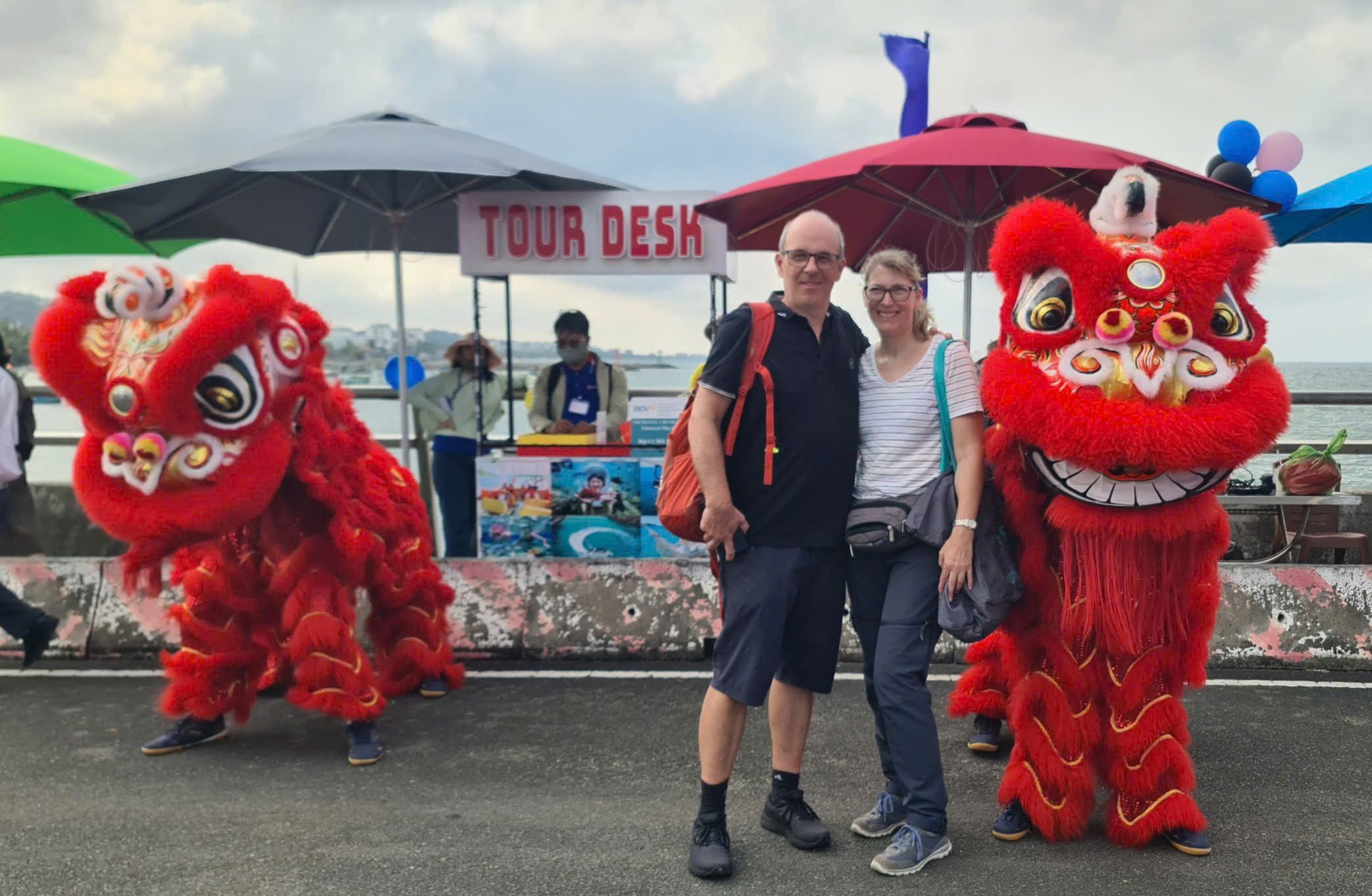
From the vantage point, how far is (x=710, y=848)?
3334 mm

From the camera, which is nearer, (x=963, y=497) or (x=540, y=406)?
(x=963, y=497)

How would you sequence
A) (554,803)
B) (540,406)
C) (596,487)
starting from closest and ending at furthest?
(554,803)
(596,487)
(540,406)

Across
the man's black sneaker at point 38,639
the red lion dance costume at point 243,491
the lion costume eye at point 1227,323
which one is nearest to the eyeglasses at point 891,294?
the lion costume eye at point 1227,323

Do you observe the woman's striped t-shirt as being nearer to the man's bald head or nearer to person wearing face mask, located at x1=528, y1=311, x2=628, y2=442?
the man's bald head

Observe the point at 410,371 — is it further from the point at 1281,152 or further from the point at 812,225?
the point at 1281,152

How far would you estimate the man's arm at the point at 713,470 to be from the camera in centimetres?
328

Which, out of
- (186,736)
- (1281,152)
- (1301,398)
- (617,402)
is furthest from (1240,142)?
(186,736)

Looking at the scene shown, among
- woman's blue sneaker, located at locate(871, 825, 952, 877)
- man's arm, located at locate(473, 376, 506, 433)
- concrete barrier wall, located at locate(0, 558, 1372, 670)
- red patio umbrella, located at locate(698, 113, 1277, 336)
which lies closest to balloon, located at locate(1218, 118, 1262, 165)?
red patio umbrella, located at locate(698, 113, 1277, 336)

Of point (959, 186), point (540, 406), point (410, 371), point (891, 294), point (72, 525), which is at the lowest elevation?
point (72, 525)

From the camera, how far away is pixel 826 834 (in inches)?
138

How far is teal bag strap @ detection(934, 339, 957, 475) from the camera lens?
11.1ft

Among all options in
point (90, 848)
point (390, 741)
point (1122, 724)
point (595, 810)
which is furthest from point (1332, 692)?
point (90, 848)

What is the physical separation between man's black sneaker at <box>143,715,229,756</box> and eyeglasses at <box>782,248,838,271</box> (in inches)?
123

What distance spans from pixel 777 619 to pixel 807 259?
113cm
